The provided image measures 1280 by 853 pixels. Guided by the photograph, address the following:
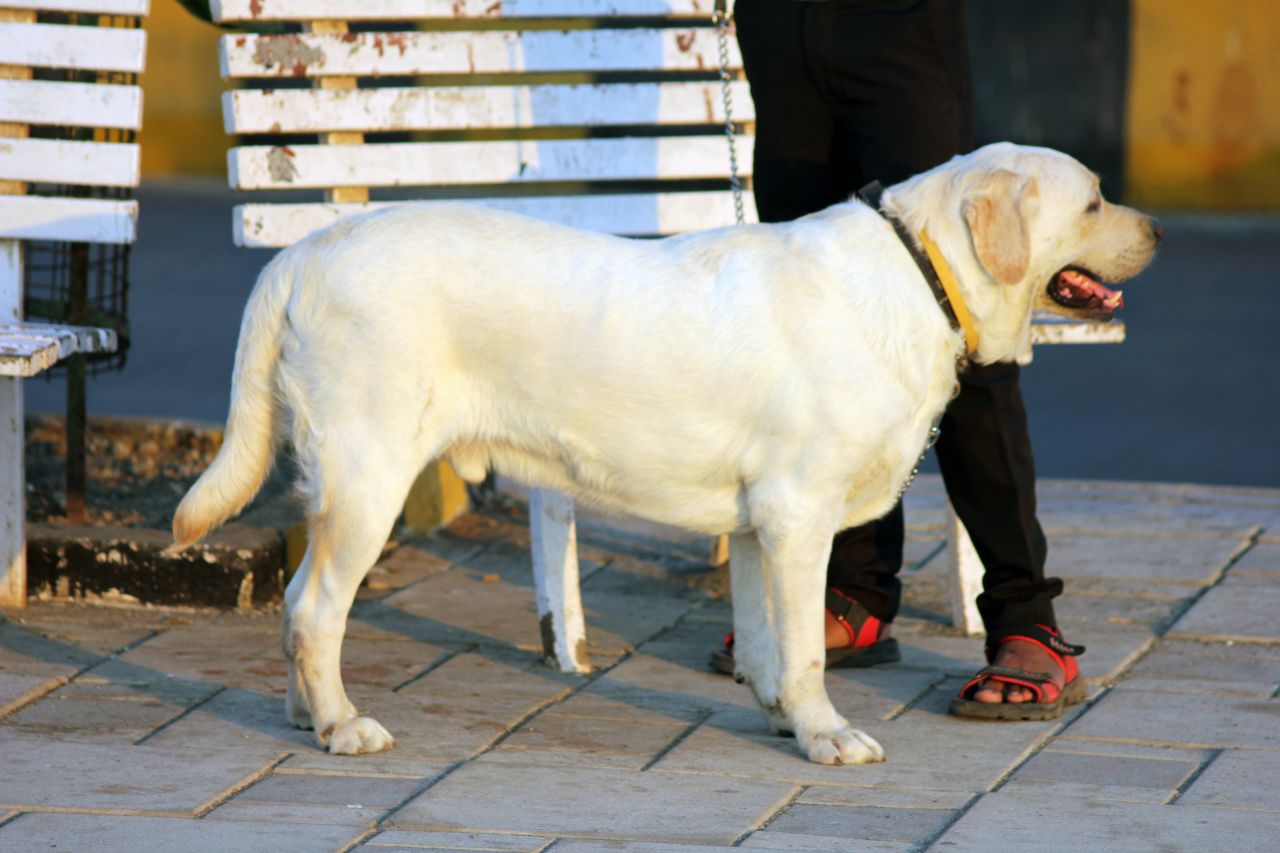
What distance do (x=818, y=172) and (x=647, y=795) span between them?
1821mm

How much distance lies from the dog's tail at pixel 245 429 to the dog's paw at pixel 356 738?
0.56 metres

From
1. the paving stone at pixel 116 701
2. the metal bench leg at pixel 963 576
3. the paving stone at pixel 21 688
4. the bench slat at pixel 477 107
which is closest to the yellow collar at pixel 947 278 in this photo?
the metal bench leg at pixel 963 576

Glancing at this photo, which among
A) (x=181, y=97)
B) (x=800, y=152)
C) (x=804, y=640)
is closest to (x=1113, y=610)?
(x=804, y=640)

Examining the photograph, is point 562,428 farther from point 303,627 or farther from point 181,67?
point 181,67

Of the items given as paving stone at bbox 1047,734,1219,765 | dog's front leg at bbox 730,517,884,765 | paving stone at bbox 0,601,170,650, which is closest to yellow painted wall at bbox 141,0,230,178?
paving stone at bbox 0,601,170,650

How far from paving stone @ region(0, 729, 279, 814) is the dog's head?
6.19 ft

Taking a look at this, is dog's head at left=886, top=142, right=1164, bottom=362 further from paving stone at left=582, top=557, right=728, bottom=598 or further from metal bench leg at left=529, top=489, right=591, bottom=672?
paving stone at left=582, top=557, right=728, bottom=598

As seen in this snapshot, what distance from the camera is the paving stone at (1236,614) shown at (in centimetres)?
500

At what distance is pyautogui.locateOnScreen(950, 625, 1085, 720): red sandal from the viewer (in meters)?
4.36

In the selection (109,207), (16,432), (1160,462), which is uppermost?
(109,207)

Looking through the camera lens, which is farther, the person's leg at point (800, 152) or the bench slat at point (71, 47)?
the bench slat at point (71, 47)

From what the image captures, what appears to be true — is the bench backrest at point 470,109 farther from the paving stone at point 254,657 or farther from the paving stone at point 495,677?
the paving stone at point 495,677

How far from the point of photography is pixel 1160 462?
7777mm

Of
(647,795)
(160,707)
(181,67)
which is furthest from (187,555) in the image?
(181,67)
